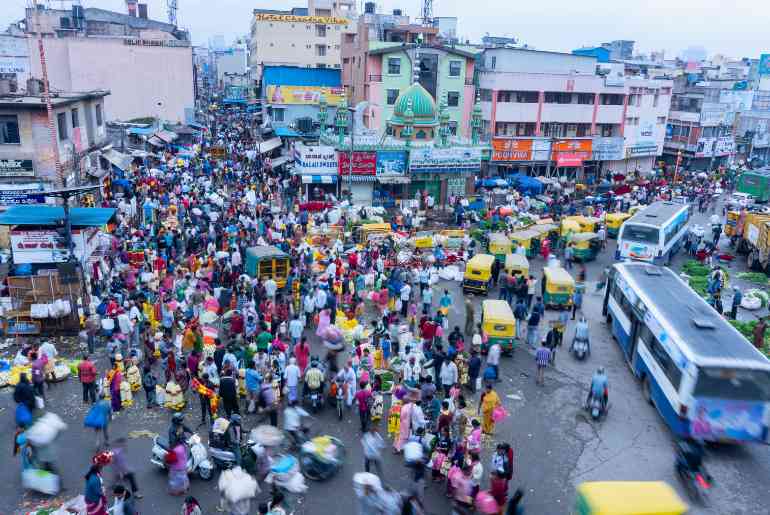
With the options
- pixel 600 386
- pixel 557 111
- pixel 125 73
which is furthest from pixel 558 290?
pixel 125 73

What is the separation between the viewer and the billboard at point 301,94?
49344 mm

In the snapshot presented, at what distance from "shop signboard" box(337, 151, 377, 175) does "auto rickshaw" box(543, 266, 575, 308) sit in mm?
16618

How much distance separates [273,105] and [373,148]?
1727 cm

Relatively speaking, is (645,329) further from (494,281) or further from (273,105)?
(273,105)

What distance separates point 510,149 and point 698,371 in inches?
1342

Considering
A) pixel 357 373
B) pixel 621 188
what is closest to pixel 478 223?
pixel 621 188

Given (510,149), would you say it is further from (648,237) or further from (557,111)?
(648,237)

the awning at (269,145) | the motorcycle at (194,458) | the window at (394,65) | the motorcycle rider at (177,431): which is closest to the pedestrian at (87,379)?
the motorcycle at (194,458)

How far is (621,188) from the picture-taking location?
43.9 meters

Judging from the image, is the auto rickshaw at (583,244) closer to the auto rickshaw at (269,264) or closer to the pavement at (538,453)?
the pavement at (538,453)

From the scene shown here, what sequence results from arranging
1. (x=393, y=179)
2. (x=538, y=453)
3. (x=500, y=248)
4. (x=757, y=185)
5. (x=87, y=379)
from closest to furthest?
(x=538, y=453), (x=87, y=379), (x=500, y=248), (x=393, y=179), (x=757, y=185)

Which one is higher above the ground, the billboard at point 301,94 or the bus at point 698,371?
the billboard at point 301,94

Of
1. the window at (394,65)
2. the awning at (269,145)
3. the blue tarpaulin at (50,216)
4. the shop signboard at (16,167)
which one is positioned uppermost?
the window at (394,65)

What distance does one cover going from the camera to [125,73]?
171ft
